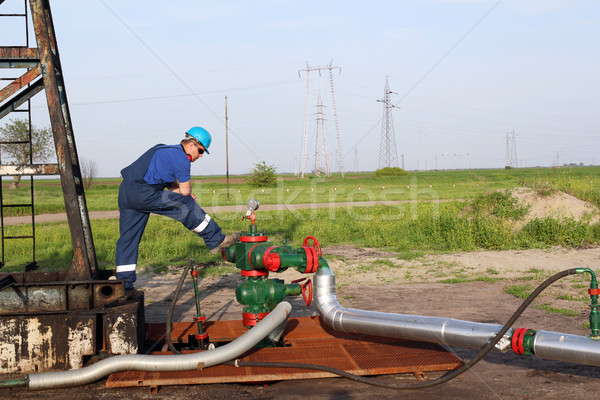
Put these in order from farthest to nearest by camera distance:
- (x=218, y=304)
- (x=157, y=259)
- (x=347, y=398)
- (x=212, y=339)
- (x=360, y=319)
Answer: (x=157, y=259) < (x=218, y=304) < (x=212, y=339) < (x=360, y=319) < (x=347, y=398)

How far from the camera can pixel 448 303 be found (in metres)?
7.08

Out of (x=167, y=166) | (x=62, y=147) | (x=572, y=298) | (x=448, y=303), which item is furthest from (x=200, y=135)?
(x=572, y=298)

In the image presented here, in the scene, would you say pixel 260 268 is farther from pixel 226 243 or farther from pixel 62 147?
pixel 62 147

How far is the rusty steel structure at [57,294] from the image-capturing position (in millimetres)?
4477

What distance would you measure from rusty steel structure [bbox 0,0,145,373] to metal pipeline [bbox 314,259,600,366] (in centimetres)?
167

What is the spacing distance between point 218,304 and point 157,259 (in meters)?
3.95

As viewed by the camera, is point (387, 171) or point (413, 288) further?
point (387, 171)

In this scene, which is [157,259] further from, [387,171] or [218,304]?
[387,171]

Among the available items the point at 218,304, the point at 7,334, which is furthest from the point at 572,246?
the point at 7,334

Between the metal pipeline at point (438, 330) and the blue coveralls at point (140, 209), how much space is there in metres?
1.30

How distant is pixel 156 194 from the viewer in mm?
5223

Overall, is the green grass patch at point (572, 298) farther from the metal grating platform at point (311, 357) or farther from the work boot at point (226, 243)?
the work boot at point (226, 243)

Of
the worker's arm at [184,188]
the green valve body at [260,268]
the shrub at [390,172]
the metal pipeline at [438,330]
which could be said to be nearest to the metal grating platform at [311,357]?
the metal pipeline at [438,330]

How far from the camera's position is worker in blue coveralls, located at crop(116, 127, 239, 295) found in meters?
5.17
